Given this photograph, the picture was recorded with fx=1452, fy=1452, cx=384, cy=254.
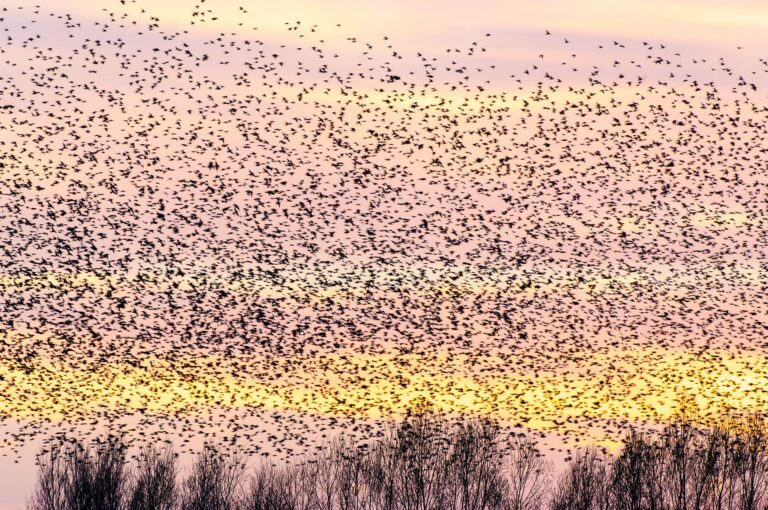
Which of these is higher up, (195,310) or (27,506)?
(195,310)

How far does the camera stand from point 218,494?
61.5 meters

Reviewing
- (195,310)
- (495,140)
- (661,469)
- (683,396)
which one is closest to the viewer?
(495,140)

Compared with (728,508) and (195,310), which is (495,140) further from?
(728,508)

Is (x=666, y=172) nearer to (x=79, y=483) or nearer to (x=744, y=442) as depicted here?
(x=744, y=442)

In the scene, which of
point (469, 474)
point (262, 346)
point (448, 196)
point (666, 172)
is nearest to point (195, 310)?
point (262, 346)

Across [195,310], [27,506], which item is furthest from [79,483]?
[195,310]

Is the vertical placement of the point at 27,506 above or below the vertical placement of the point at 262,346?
below

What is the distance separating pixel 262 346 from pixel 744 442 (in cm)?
2253

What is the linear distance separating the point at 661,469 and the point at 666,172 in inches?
771

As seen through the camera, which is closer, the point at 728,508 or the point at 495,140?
the point at 495,140

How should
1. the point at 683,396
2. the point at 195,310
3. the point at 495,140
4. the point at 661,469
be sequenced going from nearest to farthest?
the point at 495,140 < the point at 195,310 < the point at 683,396 < the point at 661,469

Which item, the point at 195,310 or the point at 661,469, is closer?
the point at 195,310

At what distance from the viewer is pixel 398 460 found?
61719 mm

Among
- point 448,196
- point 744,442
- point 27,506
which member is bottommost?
point 27,506
